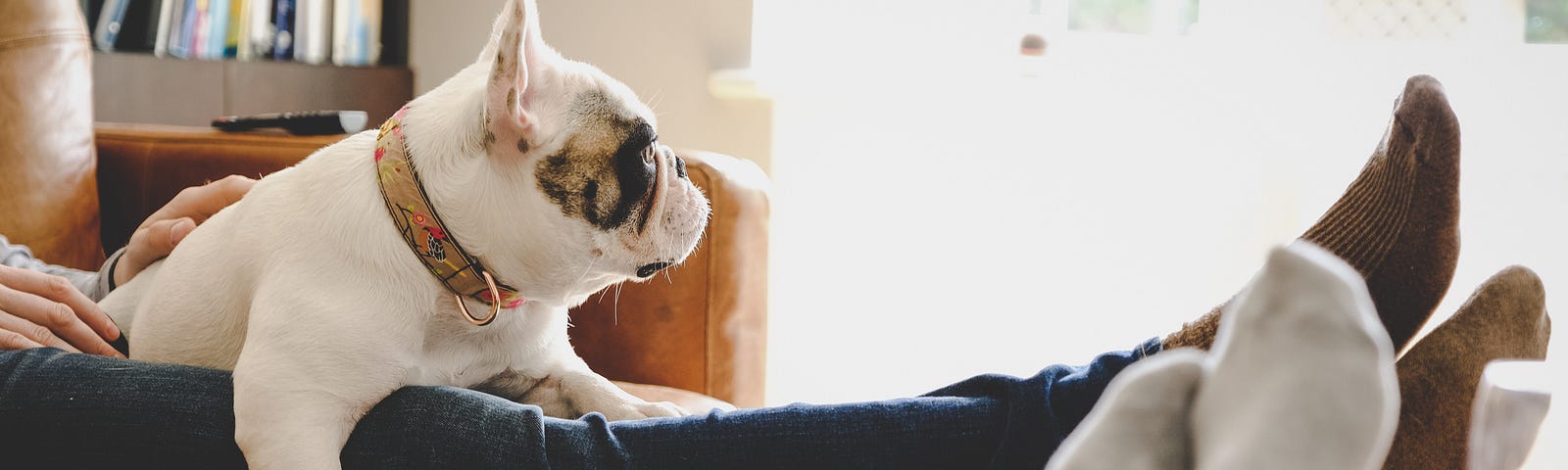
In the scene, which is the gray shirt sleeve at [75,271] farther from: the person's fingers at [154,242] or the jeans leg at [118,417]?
the jeans leg at [118,417]

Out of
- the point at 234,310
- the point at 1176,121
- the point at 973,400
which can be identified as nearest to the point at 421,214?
the point at 234,310

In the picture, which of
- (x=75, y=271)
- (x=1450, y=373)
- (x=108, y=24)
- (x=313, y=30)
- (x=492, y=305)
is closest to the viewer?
(x=1450, y=373)

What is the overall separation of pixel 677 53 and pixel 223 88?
95 cm

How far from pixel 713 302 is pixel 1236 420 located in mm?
977


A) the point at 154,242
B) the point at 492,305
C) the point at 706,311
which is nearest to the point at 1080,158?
the point at 706,311

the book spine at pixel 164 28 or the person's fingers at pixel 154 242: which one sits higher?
the book spine at pixel 164 28

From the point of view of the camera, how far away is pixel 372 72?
9.22 feet

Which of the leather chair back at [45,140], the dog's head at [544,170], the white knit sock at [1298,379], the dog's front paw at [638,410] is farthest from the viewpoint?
the leather chair back at [45,140]

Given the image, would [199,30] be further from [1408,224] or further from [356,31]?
[1408,224]

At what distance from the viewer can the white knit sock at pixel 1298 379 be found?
504mm

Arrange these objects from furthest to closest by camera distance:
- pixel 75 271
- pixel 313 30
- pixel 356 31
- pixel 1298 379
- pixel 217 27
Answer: pixel 356 31, pixel 313 30, pixel 217 27, pixel 75 271, pixel 1298 379

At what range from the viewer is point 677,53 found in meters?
2.50

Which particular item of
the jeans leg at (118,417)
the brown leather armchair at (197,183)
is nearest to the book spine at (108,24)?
the brown leather armchair at (197,183)

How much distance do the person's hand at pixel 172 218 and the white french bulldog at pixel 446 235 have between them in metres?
0.17
